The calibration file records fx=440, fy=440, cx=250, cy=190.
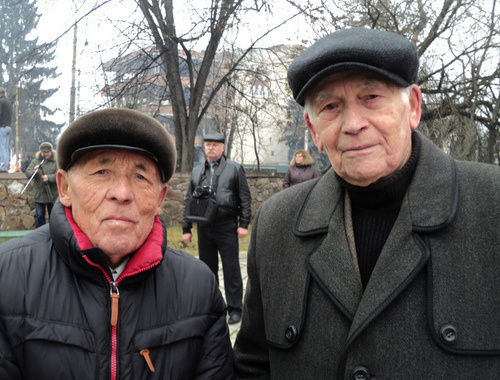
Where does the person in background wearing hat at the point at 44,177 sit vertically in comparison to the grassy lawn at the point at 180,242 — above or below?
above

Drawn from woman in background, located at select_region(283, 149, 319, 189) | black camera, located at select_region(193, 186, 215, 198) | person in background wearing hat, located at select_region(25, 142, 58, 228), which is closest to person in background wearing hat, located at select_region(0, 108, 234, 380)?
black camera, located at select_region(193, 186, 215, 198)

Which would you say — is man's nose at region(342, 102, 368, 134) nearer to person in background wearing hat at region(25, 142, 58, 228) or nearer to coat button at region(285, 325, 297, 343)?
coat button at region(285, 325, 297, 343)

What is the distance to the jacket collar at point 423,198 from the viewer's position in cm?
133

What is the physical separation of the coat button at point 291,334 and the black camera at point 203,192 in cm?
369

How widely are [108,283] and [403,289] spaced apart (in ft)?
3.18

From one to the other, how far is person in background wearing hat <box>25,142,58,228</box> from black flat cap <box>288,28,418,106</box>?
351 inches

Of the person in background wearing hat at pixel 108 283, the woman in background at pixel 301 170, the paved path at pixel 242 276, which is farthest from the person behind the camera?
the woman in background at pixel 301 170

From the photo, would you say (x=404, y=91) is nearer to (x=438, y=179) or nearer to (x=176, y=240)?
(x=438, y=179)

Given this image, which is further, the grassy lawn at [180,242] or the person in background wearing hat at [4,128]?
the person in background wearing hat at [4,128]

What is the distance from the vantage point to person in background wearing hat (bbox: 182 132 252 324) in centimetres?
511

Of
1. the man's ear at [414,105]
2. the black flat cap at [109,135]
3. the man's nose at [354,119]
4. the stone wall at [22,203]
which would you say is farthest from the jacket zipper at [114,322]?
the stone wall at [22,203]

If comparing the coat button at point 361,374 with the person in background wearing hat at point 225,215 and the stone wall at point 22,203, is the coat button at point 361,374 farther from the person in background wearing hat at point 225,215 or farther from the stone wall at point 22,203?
the stone wall at point 22,203

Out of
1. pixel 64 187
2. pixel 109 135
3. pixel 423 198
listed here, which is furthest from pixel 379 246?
pixel 64 187

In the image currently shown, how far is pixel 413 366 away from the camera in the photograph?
1.24 meters
